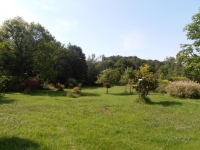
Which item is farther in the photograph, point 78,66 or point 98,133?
point 78,66

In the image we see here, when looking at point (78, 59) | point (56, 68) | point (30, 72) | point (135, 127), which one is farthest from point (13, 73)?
point (135, 127)

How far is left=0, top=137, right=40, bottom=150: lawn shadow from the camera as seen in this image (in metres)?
5.23

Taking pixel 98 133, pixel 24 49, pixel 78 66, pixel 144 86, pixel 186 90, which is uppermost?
pixel 24 49

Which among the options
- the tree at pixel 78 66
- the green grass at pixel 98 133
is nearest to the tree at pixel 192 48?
the green grass at pixel 98 133

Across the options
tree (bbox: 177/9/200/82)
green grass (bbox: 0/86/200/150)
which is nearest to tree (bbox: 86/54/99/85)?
tree (bbox: 177/9/200/82)

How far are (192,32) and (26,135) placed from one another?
21.8m

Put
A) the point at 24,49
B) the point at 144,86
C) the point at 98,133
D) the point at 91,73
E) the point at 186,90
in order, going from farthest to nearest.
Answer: the point at 91,73 < the point at 24,49 < the point at 186,90 < the point at 144,86 < the point at 98,133

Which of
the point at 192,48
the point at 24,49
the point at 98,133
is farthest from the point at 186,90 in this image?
the point at 24,49

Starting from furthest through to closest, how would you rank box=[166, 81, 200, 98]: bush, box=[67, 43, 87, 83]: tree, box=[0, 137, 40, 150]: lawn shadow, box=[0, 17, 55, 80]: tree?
box=[67, 43, 87, 83]: tree
box=[0, 17, 55, 80]: tree
box=[166, 81, 200, 98]: bush
box=[0, 137, 40, 150]: lawn shadow

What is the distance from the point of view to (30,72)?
29.3 m

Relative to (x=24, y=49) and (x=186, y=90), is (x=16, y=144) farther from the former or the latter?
(x=24, y=49)

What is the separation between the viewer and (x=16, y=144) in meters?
5.46

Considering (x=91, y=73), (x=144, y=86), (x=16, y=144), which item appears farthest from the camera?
(x=91, y=73)

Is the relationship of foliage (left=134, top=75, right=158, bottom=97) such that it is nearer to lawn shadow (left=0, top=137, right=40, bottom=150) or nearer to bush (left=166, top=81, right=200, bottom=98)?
bush (left=166, top=81, right=200, bottom=98)
